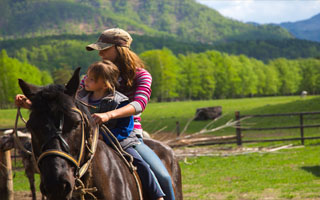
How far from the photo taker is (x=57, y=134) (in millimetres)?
1894

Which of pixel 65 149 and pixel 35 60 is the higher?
pixel 35 60

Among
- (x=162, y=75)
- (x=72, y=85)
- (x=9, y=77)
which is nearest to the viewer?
(x=72, y=85)

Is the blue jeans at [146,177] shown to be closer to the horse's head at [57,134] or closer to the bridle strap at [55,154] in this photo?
the horse's head at [57,134]

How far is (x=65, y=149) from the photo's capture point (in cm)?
190

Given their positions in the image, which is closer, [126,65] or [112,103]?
[112,103]

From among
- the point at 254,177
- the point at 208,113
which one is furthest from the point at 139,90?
the point at 208,113

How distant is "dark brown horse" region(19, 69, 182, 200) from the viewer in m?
1.83

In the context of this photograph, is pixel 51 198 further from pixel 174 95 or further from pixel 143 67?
pixel 174 95

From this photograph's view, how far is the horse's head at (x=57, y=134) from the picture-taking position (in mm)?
1826

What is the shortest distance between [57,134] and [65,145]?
7 cm

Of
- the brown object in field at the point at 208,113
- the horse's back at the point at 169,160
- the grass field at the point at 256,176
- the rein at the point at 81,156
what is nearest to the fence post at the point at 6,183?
the grass field at the point at 256,176

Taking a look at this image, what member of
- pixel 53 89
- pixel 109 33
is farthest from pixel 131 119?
pixel 53 89

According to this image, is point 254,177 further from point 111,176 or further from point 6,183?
point 111,176

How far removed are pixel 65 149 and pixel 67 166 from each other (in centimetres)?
9
